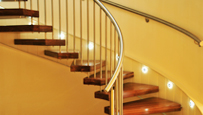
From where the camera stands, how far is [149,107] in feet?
9.50

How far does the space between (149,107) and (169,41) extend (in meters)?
0.97

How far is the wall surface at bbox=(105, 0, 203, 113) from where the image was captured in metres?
2.94

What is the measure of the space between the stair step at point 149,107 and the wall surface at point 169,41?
281 mm

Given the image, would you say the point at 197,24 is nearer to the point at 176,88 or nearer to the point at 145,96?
the point at 176,88

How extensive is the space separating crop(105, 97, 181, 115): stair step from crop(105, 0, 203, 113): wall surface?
0.28m

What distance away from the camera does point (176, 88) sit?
10.5 feet

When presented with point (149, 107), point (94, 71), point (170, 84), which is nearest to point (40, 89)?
point (94, 71)

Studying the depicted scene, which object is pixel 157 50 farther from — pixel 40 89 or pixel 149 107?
pixel 40 89

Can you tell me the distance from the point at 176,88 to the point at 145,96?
0.48 meters

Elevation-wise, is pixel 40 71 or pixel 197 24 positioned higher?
pixel 197 24

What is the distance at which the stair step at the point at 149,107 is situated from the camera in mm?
2797

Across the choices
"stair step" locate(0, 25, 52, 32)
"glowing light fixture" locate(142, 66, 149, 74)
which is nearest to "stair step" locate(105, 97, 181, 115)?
"glowing light fixture" locate(142, 66, 149, 74)

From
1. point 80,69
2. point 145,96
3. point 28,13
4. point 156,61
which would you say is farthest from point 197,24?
point 28,13

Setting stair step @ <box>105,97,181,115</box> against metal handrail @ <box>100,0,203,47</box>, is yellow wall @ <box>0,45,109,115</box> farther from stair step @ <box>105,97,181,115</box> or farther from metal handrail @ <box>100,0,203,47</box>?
metal handrail @ <box>100,0,203,47</box>
